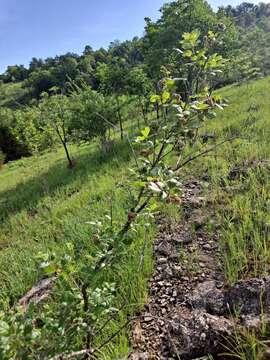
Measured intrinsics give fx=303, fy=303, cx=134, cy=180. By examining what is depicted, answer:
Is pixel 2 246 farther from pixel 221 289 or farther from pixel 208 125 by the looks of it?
pixel 208 125

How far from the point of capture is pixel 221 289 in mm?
2258

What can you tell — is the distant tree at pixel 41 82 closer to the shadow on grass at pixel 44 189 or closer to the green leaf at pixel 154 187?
the shadow on grass at pixel 44 189

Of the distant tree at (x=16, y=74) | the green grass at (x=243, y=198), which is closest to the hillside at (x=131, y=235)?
the green grass at (x=243, y=198)

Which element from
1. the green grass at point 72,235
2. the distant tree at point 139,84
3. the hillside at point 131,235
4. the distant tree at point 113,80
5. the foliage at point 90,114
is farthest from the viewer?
the distant tree at point 113,80

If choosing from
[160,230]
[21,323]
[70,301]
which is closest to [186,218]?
[160,230]

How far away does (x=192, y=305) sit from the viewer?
2184 mm

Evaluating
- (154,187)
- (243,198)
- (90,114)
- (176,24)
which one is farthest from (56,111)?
(154,187)

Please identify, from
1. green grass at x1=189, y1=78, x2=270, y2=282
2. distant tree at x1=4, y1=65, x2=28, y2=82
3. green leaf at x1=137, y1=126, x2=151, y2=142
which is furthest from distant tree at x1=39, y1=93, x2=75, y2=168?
distant tree at x1=4, y1=65, x2=28, y2=82

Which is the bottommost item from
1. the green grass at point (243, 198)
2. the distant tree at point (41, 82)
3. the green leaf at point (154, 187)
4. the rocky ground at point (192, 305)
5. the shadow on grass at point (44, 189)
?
the shadow on grass at point (44, 189)

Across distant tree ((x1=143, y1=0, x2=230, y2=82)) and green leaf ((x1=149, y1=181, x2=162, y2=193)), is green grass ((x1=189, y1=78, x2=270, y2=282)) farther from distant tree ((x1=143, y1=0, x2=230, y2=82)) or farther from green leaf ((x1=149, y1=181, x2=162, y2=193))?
distant tree ((x1=143, y1=0, x2=230, y2=82))

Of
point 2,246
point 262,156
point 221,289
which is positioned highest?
point 262,156

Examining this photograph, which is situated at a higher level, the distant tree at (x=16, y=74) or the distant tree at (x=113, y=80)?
the distant tree at (x=16, y=74)

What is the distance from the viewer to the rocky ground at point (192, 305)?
6.21ft

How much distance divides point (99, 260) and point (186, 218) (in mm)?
2024
